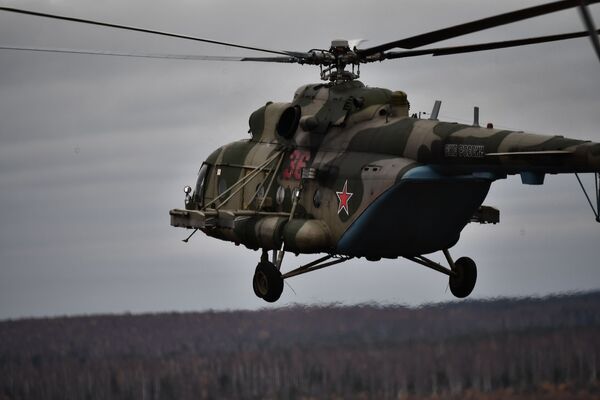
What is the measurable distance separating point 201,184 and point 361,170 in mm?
5957

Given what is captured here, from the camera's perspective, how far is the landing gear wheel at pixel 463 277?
2742 cm

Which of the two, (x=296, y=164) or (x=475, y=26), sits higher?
(x=475, y=26)

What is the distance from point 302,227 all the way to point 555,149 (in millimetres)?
5549

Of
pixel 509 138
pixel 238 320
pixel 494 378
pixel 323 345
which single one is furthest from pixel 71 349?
pixel 509 138

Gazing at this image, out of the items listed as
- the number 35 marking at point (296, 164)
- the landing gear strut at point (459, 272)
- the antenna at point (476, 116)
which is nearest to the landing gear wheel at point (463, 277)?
the landing gear strut at point (459, 272)

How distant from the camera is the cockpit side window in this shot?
99.9ft

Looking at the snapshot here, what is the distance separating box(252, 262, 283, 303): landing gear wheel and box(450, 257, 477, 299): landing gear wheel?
144 inches

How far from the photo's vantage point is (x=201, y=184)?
100ft

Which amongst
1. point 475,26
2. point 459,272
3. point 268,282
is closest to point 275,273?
point 268,282

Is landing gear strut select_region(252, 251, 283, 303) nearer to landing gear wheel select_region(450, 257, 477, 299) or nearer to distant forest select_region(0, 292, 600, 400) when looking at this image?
distant forest select_region(0, 292, 600, 400)

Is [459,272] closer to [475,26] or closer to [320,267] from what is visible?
[320,267]

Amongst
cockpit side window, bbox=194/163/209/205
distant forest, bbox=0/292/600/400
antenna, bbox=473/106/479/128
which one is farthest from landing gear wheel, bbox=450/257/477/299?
cockpit side window, bbox=194/163/209/205

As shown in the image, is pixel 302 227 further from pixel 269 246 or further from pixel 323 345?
pixel 323 345

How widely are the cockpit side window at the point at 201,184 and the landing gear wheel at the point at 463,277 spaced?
6353mm
